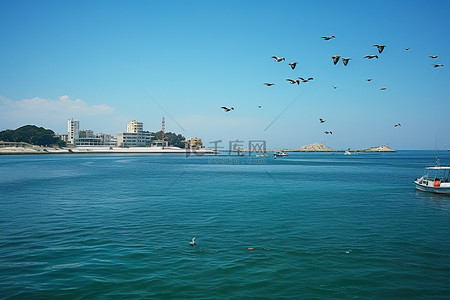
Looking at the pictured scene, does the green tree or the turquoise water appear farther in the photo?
the green tree

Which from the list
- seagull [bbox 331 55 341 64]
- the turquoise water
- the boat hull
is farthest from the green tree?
seagull [bbox 331 55 341 64]

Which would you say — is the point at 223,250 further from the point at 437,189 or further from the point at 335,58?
the point at 437,189

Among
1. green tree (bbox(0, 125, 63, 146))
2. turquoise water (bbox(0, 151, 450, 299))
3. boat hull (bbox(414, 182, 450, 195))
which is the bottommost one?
turquoise water (bbox(0, 151, 450, 299))

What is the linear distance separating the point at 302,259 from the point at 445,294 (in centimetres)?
476

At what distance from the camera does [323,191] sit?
34.1 metres

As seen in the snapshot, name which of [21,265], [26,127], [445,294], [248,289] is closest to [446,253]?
[445,294]

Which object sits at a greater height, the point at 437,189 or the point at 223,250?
the point at 437,189

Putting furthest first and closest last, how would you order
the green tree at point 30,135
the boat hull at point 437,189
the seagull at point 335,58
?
the green tree at point 30,135
the boat hull at point 437,189
the seagull at point 335,58

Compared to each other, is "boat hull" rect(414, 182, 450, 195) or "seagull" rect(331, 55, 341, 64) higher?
"seagull" rect(331, 55, 341, 64)

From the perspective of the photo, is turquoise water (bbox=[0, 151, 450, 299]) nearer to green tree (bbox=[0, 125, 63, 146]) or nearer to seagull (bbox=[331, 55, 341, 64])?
seagull (bbox=[331, 55, 341, 64])

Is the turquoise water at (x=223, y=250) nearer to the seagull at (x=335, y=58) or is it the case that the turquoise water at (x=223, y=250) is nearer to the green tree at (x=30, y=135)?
the seagull at (x=335, y=58)

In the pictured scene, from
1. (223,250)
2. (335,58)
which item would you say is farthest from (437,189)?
(223,250)

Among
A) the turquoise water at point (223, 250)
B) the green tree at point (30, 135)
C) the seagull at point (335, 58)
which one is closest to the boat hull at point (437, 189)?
the turquoise water at point (223, 250)

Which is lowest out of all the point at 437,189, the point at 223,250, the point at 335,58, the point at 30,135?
the point at 223,250
